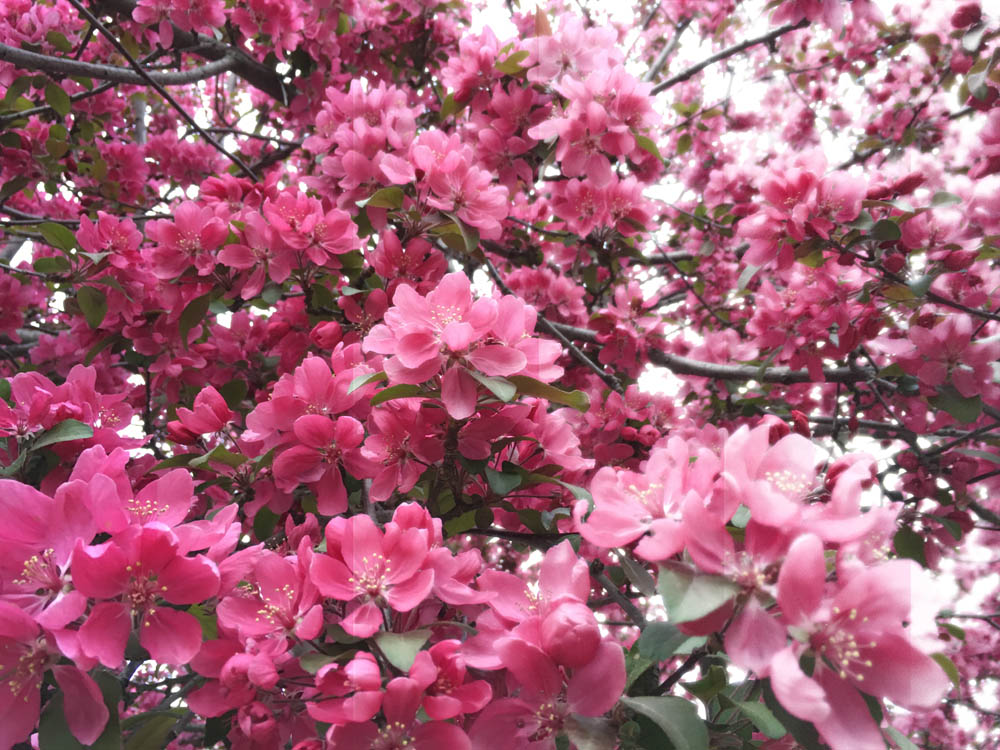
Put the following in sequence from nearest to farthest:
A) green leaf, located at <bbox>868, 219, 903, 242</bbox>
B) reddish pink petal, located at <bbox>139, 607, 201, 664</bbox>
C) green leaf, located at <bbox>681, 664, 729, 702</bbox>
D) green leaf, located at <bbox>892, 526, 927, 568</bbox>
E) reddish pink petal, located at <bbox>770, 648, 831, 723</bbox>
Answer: reddish pink petal, located at <bbox>770, 648, 831, 723</bbox>
reddish pink petal, located at <bbox>139, 607, 201, 664</bbox>
green leaf, located at <bbox>681, 664, 729, 702</bbox>
green leaf, located at <bbox>868, 219, 903, 242</bbox>
green leaf, located at <bbox>892, 526, 927, 568</bbox>

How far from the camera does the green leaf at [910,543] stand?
6.64ft

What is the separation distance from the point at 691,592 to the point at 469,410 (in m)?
0.46

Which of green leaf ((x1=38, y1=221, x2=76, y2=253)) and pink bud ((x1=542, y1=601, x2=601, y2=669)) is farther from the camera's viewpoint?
green leaf ((x1=38, y1=221, x2=76, y2=253))

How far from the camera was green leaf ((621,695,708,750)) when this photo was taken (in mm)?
699

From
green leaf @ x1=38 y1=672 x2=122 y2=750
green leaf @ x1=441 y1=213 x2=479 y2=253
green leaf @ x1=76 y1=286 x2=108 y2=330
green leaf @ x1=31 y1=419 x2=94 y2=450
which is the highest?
green leaf @ x1=441 y1=213 x2=479 y2=253

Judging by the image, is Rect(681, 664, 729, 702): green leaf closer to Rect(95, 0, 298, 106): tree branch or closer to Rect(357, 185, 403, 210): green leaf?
Rect(357, 185, 403, 210): green leaf

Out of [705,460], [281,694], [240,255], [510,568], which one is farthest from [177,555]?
[510,568]

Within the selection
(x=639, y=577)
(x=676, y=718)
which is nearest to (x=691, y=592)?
(x=676, y=718)

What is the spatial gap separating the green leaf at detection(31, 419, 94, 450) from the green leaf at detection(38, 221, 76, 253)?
865mm

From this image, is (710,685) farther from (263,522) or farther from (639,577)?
(263,522)

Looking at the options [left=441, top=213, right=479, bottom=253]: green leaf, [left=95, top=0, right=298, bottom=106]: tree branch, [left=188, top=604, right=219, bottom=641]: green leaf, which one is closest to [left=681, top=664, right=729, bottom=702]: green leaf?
[left=188, top=604, right=219, bottom=641]: green leaf

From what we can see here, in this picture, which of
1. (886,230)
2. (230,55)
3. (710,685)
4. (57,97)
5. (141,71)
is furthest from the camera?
(230,55)

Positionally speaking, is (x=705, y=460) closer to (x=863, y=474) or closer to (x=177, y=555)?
(x=863, y=474)

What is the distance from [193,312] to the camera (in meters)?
1.75
